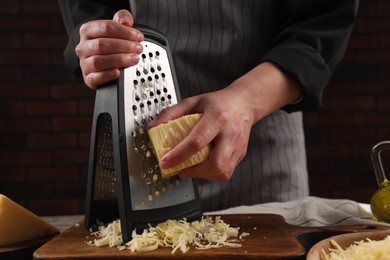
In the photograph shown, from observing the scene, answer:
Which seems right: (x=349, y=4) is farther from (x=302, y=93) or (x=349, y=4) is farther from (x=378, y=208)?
(x=378, y=208)

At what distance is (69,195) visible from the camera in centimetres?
367

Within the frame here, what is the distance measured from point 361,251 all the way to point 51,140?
3007 millimetres

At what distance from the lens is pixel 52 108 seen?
12.0 feet

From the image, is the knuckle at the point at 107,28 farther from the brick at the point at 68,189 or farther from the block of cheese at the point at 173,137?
the brick at the point at 68,189

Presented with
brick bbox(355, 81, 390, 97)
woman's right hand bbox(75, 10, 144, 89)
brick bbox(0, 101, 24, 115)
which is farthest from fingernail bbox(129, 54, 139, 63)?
brick bbox(355, 81, 390, 97)

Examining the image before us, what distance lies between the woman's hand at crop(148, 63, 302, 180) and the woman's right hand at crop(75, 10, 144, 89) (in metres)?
0.12

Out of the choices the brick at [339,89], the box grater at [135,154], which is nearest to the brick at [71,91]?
the brick at [339,89]

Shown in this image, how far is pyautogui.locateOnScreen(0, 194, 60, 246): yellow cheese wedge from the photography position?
1079 mm

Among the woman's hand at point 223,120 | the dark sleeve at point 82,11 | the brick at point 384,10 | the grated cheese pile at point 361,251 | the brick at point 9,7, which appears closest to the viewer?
the grated cheese pile at point 361,251

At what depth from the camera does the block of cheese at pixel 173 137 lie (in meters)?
1.06

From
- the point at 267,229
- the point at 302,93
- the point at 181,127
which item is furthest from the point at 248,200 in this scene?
the point at 181,127

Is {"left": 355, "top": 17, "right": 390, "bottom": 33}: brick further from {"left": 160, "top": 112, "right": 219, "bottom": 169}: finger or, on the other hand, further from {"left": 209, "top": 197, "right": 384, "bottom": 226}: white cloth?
{"left": 160, "top": 112, "right": 219, "bottom": 169}: finger

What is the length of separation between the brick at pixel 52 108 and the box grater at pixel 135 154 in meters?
2.51

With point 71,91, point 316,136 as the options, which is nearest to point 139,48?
point 71,91
